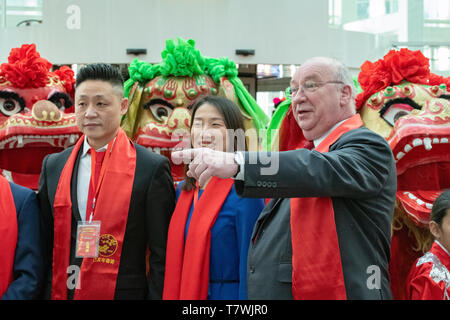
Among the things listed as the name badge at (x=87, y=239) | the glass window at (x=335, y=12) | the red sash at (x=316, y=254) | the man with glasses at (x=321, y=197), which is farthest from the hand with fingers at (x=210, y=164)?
the glass window at (x=335, y=12)

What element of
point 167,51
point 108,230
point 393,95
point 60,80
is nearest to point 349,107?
point 108,230

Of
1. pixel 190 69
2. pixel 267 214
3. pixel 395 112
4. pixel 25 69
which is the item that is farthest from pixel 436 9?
pixel 267 214

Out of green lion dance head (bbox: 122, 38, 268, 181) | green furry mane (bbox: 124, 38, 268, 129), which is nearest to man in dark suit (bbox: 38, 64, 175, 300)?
green lion dance head (bbox: 122, 38, 268, 181)

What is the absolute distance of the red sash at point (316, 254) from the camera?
5.14 feet

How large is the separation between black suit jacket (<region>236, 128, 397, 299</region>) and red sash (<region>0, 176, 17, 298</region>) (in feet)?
3.06

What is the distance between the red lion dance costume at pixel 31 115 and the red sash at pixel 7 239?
124 cm

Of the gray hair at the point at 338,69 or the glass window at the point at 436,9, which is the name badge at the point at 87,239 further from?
the glass window at the point at 436,9

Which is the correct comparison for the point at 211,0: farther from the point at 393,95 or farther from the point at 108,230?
the point at 108,230

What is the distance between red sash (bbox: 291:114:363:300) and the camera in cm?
157

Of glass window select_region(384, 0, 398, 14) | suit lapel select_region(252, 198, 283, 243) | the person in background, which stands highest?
glass window select_region(384, 0, 398, 14)

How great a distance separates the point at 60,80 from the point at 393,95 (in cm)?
234

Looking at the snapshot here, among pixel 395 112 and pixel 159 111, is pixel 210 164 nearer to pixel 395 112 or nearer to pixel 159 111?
pixel 395 112

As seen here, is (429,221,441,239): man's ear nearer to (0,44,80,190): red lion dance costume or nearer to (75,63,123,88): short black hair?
(75,63,123,88): short black hair

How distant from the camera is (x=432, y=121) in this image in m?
2.86
